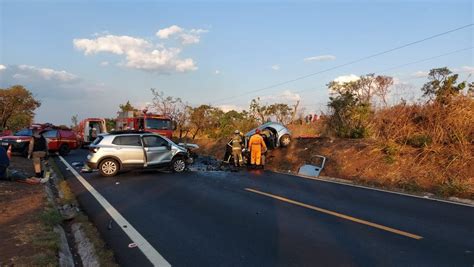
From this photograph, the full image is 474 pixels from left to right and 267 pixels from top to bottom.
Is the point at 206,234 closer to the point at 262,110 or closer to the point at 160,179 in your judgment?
the point at 160,179

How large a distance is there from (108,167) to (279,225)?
30.7 feet

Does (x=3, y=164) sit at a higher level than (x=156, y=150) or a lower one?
lower

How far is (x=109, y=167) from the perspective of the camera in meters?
15.0

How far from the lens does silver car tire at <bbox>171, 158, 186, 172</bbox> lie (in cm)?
1599

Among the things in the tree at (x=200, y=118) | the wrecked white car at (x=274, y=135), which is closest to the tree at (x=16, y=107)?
the tree at (x=200, y=118)

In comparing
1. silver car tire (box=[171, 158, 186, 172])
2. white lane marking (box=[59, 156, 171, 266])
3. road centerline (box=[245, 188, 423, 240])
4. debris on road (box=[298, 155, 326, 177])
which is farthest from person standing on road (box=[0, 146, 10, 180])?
debris on road (box=[298, 155, 326, 177])

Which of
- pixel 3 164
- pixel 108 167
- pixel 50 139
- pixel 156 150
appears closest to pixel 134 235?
pixel 3 164

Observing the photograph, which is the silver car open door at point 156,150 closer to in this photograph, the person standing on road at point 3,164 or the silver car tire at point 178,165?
the silver car tire at point 178,165

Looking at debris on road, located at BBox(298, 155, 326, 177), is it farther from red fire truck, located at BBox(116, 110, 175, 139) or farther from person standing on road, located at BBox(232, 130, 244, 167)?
red fire truck, located at BBox(116, 110, 175, 139)

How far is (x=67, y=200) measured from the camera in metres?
10.4

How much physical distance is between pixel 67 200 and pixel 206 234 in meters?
5.15

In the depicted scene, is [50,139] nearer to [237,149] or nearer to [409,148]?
[237,149]

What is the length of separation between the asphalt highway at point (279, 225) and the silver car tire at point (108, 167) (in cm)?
253

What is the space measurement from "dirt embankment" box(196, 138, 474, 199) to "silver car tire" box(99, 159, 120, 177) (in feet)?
23.7
